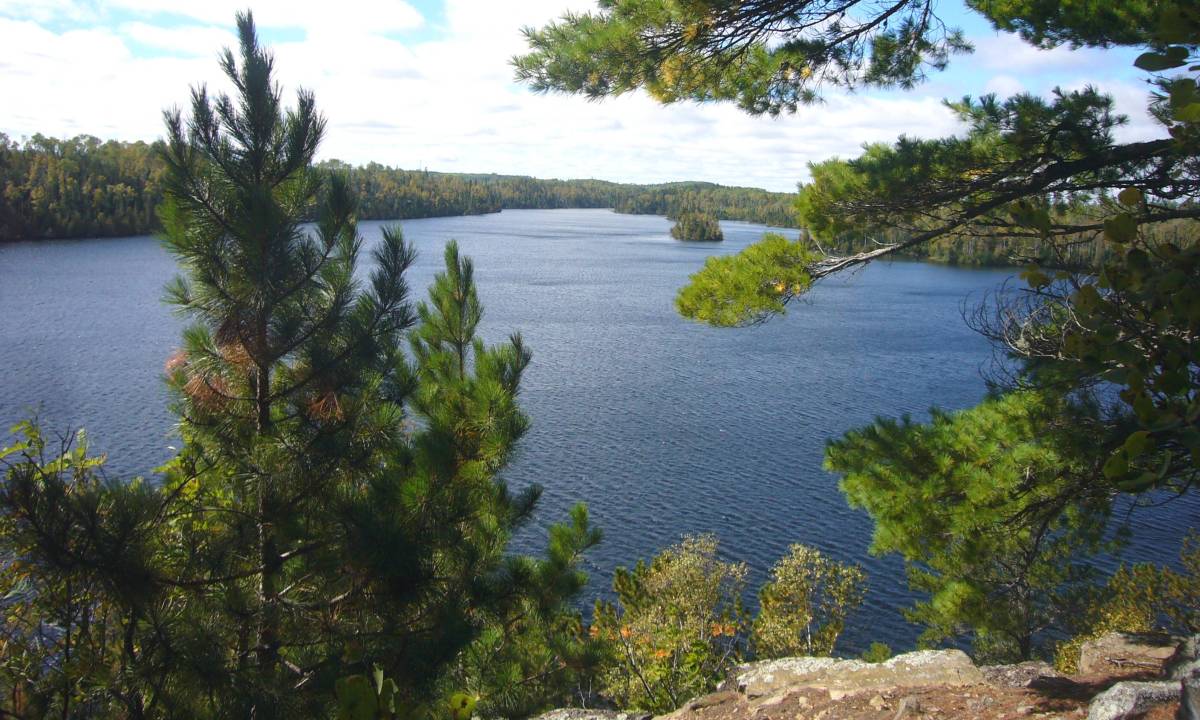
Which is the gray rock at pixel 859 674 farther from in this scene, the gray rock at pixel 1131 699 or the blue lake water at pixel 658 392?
the blue lake water at pixel 658 392

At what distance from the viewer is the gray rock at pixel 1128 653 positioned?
5.29 metres

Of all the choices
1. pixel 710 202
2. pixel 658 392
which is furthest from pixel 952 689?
pixel 710 202

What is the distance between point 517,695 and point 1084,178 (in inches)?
224

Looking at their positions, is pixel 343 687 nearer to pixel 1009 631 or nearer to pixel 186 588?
pixel 186 588

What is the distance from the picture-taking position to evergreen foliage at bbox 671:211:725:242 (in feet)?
257

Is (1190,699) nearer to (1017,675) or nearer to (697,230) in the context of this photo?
(1017,675)

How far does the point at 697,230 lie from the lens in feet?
261

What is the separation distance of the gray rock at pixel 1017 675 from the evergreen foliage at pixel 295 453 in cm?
331

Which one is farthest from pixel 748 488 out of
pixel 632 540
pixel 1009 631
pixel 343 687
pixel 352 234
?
pixel 343 687

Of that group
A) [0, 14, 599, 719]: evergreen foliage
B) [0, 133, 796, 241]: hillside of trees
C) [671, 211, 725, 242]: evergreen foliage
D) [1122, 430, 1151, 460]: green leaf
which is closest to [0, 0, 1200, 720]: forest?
[0, 14, 599, 719]: evergreen foliage

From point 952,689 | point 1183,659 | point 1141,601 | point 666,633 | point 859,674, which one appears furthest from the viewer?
point 1141,601

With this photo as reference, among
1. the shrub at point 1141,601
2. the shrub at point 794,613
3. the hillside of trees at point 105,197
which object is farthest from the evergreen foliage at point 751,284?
the hillside of trees at point 105,197

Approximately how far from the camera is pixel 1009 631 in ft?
33.9

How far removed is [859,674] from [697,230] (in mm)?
75824
